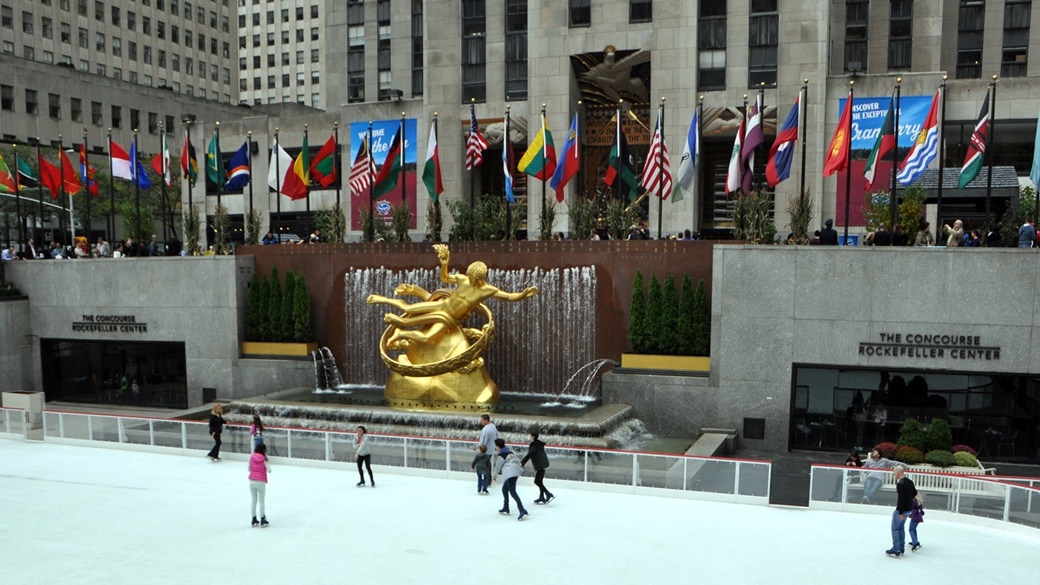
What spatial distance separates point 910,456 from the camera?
17797 mm

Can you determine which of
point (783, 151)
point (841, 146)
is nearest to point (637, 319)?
point (783, 151)

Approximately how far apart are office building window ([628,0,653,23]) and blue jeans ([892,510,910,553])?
89.7ft

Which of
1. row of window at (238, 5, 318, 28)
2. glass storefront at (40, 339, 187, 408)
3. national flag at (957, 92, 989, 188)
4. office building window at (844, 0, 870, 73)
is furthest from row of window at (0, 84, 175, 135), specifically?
national flag at (957, 92, 989, 188)

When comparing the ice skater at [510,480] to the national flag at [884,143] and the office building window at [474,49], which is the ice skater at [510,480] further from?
the office building window at [474,49]

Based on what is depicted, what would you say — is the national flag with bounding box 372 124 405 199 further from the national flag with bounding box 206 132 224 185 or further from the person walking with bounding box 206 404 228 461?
the person walking with bounding box 206 404 228 461

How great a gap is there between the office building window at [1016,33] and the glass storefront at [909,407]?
31.2m

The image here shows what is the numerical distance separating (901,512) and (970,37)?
4116cm

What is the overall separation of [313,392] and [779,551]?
1631 cm

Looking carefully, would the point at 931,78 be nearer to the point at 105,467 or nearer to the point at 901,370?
the point at 901,370

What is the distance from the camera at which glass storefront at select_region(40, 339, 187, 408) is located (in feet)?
91.8

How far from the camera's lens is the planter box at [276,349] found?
26547mm

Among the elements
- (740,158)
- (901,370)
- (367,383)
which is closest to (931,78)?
(740,158)

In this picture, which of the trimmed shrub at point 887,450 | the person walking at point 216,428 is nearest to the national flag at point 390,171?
the person walking at point 216,428

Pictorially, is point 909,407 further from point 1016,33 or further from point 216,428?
point 1016,33
